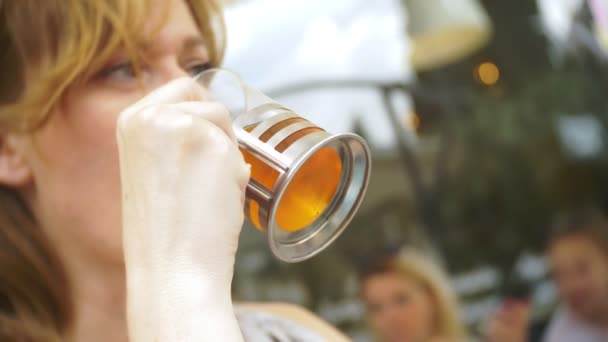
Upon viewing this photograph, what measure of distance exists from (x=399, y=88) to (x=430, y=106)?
0.14 m

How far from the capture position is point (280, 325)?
0.93 meters

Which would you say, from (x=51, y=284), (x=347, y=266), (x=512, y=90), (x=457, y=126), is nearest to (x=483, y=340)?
(x=347, y=266)

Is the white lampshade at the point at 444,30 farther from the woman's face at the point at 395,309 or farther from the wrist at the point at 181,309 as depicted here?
the wrist at the point at 181,309

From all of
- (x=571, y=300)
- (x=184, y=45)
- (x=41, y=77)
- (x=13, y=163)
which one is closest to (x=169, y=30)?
(x=184, y=45)

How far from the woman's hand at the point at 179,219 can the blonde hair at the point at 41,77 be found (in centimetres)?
28

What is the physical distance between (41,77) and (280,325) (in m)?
0.48

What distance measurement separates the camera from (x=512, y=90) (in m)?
2.13

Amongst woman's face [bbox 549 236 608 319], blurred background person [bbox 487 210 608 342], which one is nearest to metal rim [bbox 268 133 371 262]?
blurred background person [bbox 487 210 608 342]

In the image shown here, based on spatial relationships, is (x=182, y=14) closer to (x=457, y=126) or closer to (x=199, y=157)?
(x=199, y=157)

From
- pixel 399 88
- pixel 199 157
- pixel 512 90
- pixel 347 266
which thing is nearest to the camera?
pixel 199 157

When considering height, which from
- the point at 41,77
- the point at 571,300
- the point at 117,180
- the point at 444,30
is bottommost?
the point at 571,300

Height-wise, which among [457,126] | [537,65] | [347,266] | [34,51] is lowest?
[347,266]

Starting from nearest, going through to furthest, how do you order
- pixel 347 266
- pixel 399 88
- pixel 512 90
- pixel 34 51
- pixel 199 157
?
1. pixel 199 157
2. pixel 34 51
3. pixel 347 266
4. pixel 399 88
5. pixel 512 90

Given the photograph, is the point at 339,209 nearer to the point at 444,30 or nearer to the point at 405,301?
the point at 405,301
